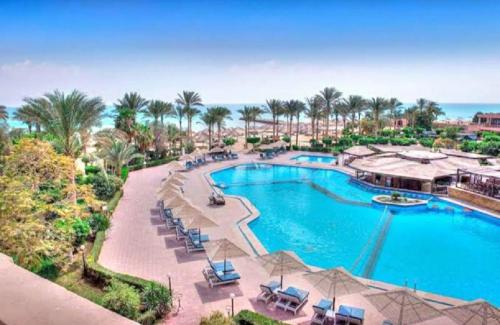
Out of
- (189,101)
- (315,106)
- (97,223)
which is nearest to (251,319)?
(97,223)

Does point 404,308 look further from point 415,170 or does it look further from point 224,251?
point 415,170

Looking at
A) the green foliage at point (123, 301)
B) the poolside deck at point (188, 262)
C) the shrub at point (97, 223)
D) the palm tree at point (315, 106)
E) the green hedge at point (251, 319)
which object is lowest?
the poolside deck at point (188, 262)

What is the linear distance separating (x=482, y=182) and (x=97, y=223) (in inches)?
1070

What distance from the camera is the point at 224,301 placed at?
11344 mm

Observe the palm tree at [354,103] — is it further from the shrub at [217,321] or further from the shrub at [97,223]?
the shrub at [217,321]

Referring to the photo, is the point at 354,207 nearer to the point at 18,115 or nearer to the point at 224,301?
the point at 224,301

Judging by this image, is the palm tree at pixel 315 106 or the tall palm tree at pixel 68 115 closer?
the tall palm tree at pixel 68 115

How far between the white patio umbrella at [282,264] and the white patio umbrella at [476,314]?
14.2ft

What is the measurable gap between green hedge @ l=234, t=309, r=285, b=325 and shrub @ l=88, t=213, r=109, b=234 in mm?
10026

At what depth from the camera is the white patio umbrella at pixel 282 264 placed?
11.1 metres

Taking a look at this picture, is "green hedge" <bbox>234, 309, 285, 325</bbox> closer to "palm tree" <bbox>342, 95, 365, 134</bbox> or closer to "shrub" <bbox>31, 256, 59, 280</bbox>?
"shrub" <bbox>31, 256, 59, 280</bbox>

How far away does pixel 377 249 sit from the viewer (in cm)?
1700

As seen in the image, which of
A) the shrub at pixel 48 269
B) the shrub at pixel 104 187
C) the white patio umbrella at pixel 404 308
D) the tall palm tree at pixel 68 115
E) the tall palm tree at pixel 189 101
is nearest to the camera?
the white patio umbrella at pixel 404 308

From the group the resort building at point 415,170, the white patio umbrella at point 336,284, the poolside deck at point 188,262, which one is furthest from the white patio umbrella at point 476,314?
the resort building at point 415,170
